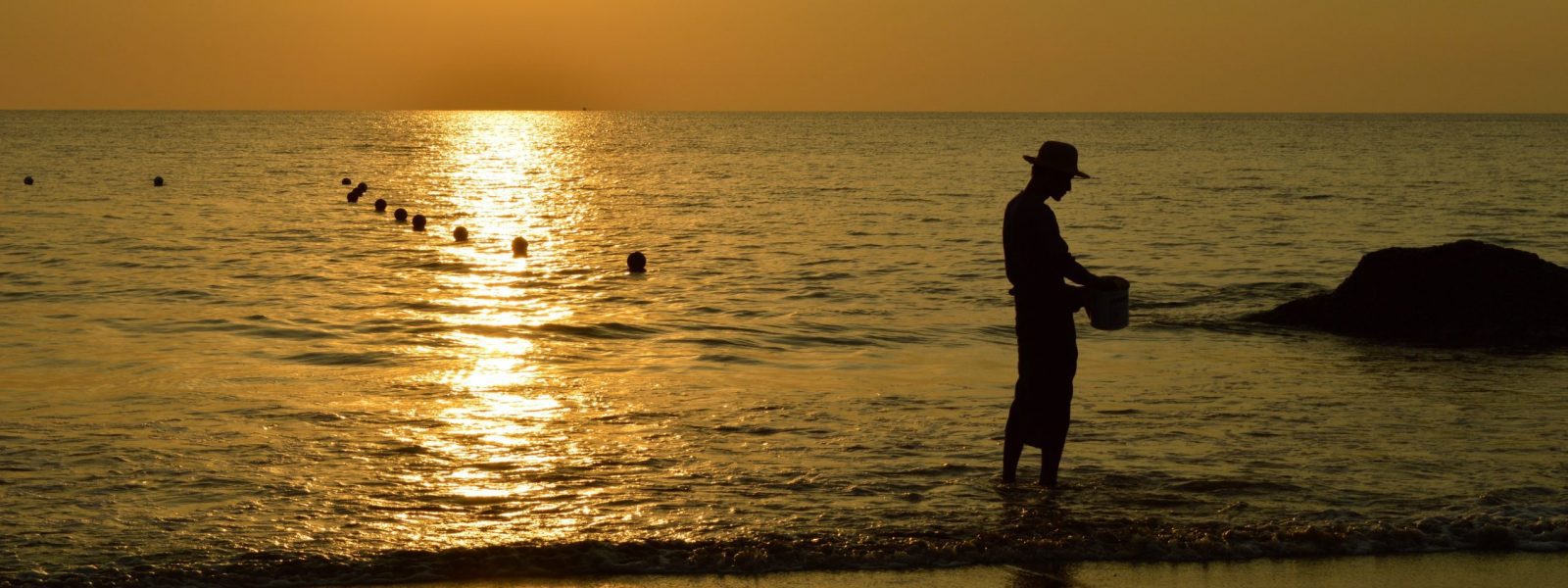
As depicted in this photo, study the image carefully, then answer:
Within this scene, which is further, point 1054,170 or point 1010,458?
point 1010,458

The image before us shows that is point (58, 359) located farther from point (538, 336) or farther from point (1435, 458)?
point (1435, 458)

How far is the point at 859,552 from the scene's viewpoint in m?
7.54

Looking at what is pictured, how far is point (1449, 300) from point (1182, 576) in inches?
423

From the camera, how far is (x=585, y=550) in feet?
24.6

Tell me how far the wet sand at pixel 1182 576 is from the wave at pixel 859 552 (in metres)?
0.11

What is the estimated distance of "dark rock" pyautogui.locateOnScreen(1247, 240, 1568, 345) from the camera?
1583 centimetres

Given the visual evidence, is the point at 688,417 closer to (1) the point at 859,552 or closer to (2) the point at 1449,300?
(1) the point at 859,552

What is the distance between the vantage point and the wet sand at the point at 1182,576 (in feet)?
23.2

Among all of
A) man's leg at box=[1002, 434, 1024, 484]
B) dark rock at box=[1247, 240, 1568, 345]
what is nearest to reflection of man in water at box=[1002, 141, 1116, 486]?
man's leg at box=[1002, 434, 1024, 484]

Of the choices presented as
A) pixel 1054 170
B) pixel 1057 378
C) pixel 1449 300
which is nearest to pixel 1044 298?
pixel 1057 378

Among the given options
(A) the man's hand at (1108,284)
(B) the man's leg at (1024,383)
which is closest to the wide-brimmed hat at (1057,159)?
(A) the man's hand at (1108,284)

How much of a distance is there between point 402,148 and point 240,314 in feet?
326

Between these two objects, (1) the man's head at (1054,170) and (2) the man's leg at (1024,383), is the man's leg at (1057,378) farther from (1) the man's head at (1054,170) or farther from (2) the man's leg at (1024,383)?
(1) the man's head at (1054,170)

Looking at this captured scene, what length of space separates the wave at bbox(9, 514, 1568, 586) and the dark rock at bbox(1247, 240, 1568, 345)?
28.1 ft
